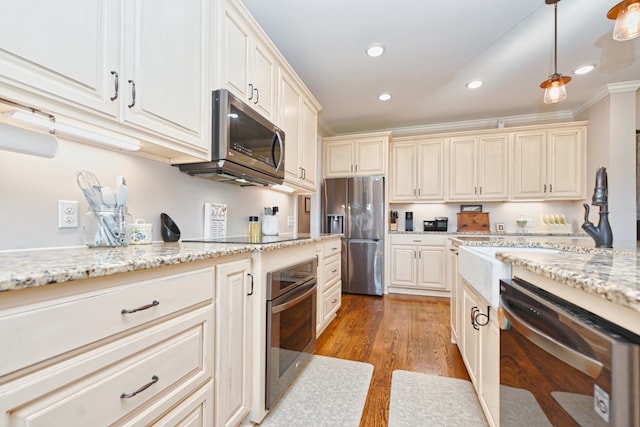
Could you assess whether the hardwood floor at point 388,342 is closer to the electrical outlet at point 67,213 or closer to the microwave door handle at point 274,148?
the microwave door handle at point 274,148

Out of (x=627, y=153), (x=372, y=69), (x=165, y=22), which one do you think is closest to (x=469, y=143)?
(x=627, y=153)

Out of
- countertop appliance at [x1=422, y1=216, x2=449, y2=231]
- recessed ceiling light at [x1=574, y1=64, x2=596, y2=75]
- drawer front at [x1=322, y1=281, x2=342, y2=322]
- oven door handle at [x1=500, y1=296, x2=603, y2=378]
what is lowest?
drawer front at [x1=322, y1=281, x2=342, y2=322]

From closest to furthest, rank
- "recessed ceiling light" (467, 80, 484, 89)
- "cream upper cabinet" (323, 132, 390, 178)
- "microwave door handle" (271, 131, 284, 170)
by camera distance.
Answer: "microwave door handle" (271, 131, 284, 170) → "recessed ceiling light" (467, 80, 484, 89) → "cream upper cabinet" (323, 132, 390, 178)

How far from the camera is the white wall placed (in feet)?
3.30

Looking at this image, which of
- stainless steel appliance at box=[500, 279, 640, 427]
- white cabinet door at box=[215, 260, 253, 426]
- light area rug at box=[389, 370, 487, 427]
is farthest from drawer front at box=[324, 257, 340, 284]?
stainless steel appliance at box=[500, 279, 640, 427]

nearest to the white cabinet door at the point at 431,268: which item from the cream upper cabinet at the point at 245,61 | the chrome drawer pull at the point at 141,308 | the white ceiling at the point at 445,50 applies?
the white ceiling at the point at 445,50

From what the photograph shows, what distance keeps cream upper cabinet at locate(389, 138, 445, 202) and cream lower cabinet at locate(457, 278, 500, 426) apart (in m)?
2.64

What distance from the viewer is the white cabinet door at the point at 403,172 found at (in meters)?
4.29

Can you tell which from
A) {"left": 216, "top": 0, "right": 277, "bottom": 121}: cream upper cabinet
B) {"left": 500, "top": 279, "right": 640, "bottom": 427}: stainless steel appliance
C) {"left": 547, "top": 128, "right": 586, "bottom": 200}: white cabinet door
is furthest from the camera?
{"left": 547, "top": 128, "right": 586, "bottom": 200}: white cabinet door

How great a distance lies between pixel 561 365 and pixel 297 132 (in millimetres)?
2337

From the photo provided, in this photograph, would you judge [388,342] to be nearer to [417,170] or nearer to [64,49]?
[64,49]

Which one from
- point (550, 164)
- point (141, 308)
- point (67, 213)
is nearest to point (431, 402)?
point (141, 308)

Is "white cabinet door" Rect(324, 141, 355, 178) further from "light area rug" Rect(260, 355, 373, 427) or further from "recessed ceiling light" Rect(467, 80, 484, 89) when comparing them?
"light area rug" Rect(260, 355, 373, 427)

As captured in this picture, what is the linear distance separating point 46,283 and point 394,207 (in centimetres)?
449
